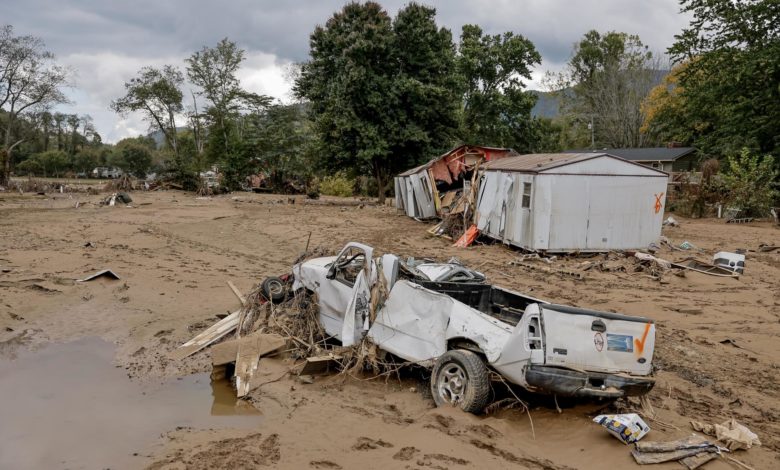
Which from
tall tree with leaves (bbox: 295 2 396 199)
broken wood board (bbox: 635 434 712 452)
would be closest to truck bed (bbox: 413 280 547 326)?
broken wood board (bbox: 635 434 712 452)

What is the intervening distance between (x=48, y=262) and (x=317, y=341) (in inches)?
355

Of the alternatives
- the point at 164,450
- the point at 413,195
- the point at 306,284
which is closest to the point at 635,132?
the point at 413,195

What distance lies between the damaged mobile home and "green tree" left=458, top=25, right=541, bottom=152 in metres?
15.3

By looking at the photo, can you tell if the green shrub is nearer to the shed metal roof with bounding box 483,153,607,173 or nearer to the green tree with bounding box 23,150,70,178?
the shed metal roof with bounding box 483,153,607,173

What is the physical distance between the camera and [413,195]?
25609mm

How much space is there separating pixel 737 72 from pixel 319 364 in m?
29.8

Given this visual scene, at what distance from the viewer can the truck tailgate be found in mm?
4965

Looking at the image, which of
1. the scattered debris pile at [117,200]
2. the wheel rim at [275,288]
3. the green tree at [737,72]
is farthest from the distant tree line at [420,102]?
the wheel rim at [275,288]

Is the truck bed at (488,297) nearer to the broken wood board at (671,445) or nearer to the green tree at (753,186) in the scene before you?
the broken wood board at (671,445)

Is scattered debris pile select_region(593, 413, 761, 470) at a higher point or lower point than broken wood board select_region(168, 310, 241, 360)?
higher

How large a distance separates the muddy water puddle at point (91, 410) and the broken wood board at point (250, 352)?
195 millimetres

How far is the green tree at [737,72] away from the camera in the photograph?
26.8 meters

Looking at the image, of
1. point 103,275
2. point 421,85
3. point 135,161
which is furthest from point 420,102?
point 135,161

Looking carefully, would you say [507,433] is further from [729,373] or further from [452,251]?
[452,251]
